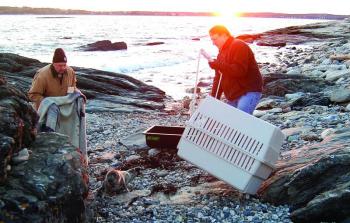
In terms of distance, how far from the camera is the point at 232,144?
629cm

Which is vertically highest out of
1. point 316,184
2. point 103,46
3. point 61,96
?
point 61,96

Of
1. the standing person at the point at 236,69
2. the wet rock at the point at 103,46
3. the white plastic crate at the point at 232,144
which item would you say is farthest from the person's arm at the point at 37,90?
the wet rock at the point at 103,46

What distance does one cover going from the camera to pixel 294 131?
954 centimetres

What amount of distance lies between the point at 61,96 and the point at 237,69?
263cm

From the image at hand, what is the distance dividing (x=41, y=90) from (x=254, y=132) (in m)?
3.23

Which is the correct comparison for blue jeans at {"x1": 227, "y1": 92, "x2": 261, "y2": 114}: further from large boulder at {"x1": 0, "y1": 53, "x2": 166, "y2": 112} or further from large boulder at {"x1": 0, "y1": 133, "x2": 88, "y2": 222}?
large boulder at {"x1": 0, "y1": 53, "x2": 166, "y2": 112}

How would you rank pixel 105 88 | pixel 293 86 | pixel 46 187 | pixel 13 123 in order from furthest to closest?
1. pixel 105 88
2. pixel 293 86
3. pixel 13 123
4. pixel 46 187

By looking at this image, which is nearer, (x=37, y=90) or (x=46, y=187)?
(x=46, y=187)

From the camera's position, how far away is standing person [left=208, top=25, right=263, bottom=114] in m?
7.02

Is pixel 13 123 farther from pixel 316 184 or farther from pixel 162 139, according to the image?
pixel 162 139

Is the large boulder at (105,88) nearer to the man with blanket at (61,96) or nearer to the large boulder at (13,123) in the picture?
the man with blanket at (61,96)

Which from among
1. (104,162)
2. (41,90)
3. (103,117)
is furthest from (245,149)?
(103,117)

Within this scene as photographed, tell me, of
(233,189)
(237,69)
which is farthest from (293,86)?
(233,189)

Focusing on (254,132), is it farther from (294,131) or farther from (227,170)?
(294,131)
